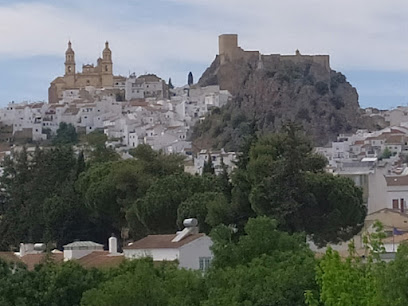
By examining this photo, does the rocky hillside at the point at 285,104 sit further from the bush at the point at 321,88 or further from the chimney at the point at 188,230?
the chimney at the point at 188,230

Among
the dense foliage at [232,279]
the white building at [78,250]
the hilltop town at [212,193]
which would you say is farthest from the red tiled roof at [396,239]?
the white building at [78,250]

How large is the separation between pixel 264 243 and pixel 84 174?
33.2 meters

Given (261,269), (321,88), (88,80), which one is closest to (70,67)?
(88,80)

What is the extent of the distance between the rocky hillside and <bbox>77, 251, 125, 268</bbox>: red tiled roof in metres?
85.9

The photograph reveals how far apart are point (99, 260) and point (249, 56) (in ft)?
363

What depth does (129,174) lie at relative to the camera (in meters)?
64.2

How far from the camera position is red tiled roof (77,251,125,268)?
44.1 metres

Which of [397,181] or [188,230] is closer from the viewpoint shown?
[188,230]

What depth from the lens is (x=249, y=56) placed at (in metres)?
156

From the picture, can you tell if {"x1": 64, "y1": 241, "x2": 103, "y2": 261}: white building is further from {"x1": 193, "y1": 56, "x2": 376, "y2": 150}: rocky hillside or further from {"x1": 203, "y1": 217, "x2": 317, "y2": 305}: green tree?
{"x1": 193, "y1": 56, "x2": 376, "y2": 150}: rocky hillside

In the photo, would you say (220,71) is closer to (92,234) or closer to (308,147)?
(92,234)

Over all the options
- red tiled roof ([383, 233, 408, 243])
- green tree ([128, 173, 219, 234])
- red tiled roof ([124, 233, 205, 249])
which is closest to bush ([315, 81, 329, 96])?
green tree ([128, 173, 219, 234])

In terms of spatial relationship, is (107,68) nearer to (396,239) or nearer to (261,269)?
(396,239)

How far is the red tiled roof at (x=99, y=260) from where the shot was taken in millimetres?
44138
